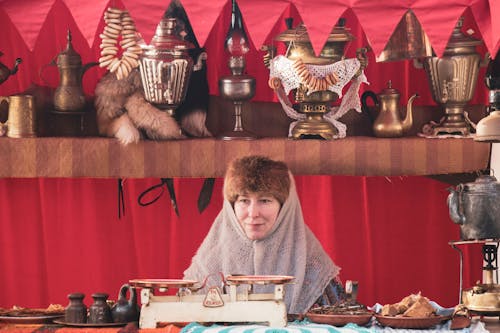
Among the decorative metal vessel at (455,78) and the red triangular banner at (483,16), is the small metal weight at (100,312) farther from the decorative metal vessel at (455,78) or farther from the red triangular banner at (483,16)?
the decorative metal vessel at (455,78)

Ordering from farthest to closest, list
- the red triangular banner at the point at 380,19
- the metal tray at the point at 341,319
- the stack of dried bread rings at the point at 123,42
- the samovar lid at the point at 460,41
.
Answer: the samovar lid at the point at 460,41, the stack of dried bread rings at the point at 123,42, the red triangular banner at the point at 380,19, the metal tray at the point at 341,319

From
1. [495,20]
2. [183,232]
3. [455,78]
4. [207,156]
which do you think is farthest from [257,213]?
[183,232]

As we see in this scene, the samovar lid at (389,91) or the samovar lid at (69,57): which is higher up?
the samovar lid at (69,57)

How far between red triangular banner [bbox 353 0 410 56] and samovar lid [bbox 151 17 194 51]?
1123mm

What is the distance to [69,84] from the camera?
5074 mm

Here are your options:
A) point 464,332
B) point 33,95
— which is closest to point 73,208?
point 33,95

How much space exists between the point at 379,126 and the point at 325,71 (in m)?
0.49

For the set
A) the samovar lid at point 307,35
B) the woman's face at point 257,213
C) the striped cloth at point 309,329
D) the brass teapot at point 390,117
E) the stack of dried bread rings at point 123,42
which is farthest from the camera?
the brass teapot at point 390,117

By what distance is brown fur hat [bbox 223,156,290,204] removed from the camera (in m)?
4.36

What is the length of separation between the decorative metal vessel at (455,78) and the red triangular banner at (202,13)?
155 cm

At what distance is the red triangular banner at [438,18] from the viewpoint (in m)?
3.87

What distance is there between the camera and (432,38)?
3.88m

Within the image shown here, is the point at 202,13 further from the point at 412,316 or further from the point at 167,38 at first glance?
the point at 412,316

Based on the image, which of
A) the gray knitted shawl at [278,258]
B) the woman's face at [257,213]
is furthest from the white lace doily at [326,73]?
the woman's face at [257,213]
